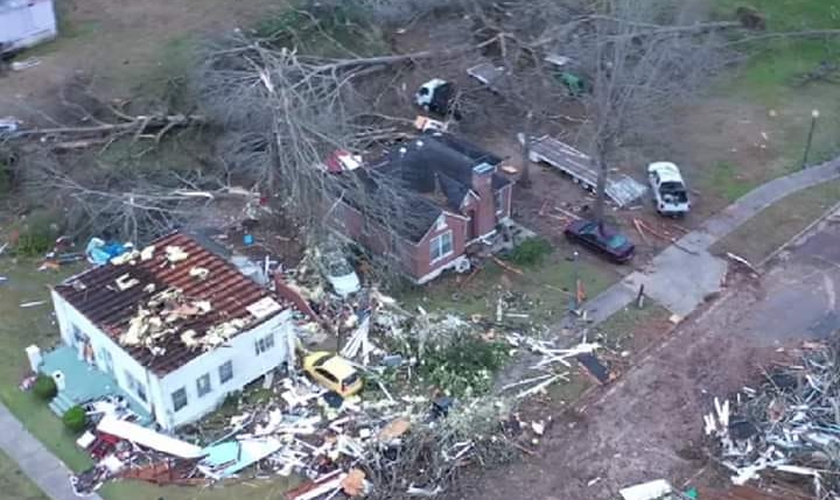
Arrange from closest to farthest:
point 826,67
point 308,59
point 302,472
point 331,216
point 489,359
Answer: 1. point 302,472
2. point 489,359
3. point 331,216
4. point 308,59
5. point 826,67

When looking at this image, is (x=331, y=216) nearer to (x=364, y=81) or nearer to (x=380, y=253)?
(x=380, y=253)

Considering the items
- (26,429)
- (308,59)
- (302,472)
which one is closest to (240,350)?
(302,472)

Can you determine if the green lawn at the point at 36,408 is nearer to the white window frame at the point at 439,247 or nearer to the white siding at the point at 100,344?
the white siding at the point at 100,344

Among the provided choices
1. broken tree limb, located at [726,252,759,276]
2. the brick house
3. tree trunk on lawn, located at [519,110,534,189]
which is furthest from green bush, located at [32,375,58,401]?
broken tree limb, located at [726,252,759,276]

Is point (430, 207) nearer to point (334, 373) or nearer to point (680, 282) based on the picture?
point (334, 373)

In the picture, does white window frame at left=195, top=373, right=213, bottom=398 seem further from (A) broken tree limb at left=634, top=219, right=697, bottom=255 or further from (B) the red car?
(A) broken tree limb at left=634, top=219, right=697, bottom=255

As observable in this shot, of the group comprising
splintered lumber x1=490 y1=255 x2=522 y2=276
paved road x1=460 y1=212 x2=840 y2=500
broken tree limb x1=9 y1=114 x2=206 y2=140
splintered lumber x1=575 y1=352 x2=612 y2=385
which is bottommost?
paved road x1=460 y1=212 x2=840 y2=500
